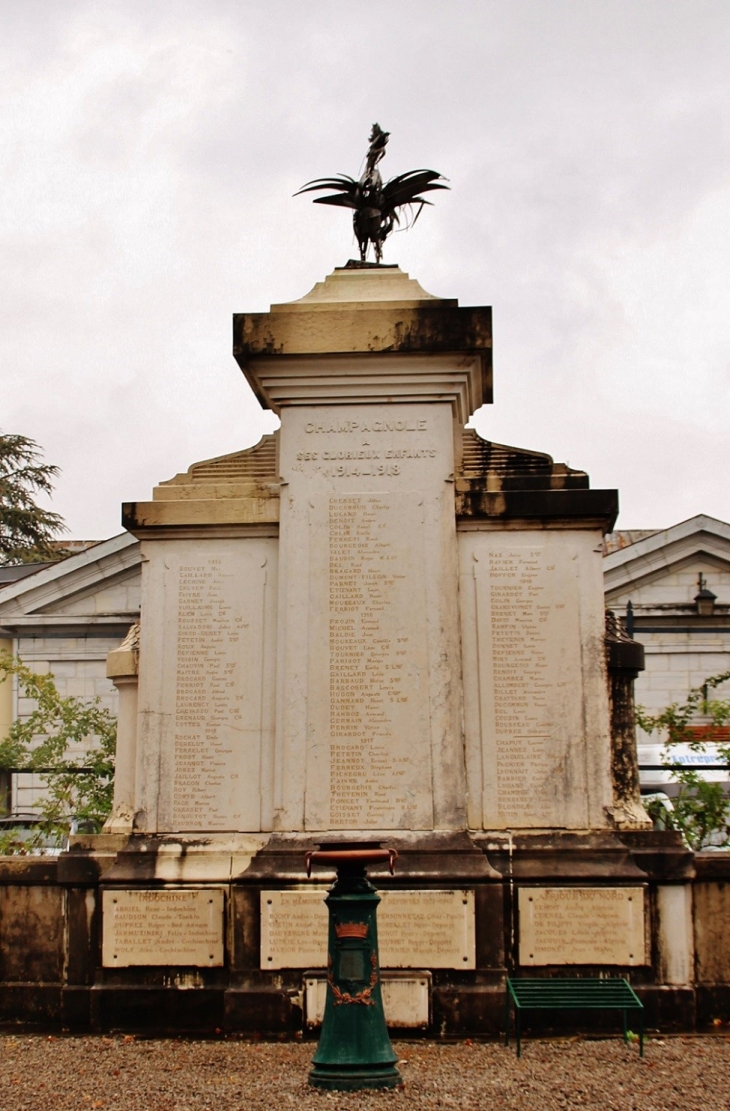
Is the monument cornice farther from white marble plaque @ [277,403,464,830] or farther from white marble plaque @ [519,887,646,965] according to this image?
white marble plaque @ [519,887,646,965]

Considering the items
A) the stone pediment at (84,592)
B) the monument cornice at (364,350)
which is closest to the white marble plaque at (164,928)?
the monument cornice at (364,350)

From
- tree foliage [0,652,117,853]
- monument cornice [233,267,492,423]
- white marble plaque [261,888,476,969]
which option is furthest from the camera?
tree foliage [0,652,117,853]

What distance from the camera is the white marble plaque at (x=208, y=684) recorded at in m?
11.2

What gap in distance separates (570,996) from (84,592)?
17087 millimetres

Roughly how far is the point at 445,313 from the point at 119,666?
3970 millimetres

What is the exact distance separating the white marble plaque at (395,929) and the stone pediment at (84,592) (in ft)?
49.7

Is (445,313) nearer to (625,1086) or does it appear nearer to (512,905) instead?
(512,905)

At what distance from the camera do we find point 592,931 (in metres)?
10.6

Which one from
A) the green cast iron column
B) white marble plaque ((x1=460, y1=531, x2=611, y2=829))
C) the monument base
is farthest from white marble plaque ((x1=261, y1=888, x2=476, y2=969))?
the green cast iron column

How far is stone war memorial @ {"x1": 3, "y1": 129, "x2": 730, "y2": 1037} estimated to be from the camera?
1056 cm

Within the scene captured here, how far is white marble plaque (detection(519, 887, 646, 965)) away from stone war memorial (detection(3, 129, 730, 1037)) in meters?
0.02

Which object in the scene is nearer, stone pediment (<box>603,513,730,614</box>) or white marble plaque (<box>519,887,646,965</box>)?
white marble plaque (<box>519,887,646,965</box>)

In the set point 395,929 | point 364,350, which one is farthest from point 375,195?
point 395,929

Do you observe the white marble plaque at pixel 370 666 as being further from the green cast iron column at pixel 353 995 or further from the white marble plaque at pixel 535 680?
the green cast iron column at pixel 353 995
